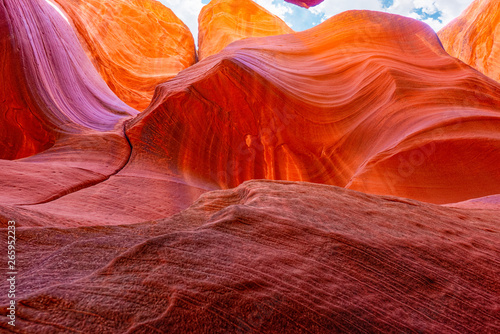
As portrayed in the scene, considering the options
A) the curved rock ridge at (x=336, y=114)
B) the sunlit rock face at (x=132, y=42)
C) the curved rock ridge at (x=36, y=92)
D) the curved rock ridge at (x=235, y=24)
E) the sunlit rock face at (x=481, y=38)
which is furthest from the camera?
→ the curved rock ridge at (x=235, y=24)

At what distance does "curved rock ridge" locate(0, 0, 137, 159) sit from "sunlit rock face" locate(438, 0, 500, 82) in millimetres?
A: 12404

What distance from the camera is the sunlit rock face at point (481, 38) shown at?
11.0 m

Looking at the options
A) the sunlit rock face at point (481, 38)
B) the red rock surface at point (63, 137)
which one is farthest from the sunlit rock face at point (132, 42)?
the sunlit rock face at point (481, 38)

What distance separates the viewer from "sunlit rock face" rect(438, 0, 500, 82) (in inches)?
431

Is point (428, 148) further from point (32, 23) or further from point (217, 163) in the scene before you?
point (32, 23)

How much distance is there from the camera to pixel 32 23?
6371 millimetres

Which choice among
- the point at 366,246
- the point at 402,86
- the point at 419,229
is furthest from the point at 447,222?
the point at 402,86

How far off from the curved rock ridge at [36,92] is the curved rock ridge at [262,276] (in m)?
4.70

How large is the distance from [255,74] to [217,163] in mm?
1789

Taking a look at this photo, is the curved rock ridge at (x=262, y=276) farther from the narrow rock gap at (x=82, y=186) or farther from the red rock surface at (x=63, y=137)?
the narrow rock gap at (x=82, y=186)

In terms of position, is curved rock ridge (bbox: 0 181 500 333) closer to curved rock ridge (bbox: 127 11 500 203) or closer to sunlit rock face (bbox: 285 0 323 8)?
curved rock ridge (bbox: 127 11 500 203)

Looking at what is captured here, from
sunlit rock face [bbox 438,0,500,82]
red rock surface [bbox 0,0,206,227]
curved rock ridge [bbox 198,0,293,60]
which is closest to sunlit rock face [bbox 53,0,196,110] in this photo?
curved rock ridge [bbox 198,0,293,60]

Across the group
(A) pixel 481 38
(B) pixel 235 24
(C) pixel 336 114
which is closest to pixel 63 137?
(C) pixel 336 114

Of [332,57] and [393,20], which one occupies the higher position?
[393,20]
